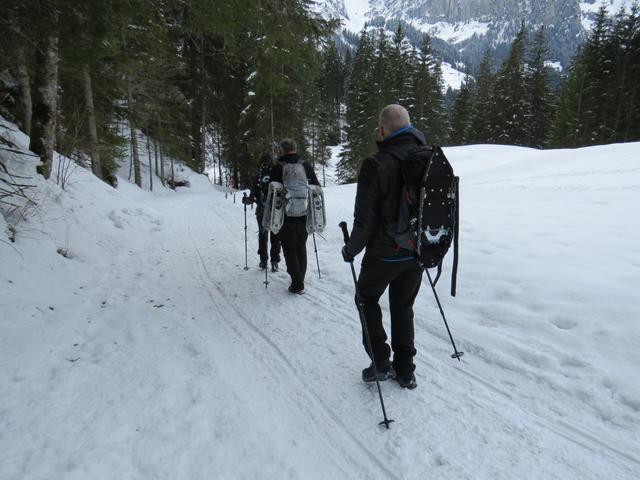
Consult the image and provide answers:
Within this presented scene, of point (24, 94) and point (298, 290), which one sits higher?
point (24, 94)

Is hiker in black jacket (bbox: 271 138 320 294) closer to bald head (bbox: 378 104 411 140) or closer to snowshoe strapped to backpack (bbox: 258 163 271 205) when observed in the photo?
snowshoe strapped to backpack (bbox: 258 163 271 205)

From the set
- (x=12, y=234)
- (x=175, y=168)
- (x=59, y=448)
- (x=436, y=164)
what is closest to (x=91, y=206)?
(x=12, y=234)

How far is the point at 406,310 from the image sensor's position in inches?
129

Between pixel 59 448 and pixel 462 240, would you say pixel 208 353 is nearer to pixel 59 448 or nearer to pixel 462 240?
pixel 59 448

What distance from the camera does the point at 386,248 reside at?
3.06 m

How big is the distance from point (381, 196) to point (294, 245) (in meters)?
2.99

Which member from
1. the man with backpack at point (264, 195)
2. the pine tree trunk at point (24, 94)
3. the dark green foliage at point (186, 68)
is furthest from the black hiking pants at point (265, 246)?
the pine tree trunk at point (24, 94)

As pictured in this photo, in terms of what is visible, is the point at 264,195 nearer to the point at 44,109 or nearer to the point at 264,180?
the point at 264,180

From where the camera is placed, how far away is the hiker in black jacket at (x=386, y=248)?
2918 mm

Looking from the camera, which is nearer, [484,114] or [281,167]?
[281,167]

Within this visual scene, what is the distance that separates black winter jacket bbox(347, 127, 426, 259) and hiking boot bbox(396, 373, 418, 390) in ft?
3.84

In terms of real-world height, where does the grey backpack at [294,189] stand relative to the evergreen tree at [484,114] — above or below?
below

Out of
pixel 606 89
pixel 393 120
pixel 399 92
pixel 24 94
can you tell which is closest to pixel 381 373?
pixel 393 120

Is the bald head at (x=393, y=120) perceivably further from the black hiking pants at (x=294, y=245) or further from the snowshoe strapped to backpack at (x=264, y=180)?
the snowshoe strapped to backpack at (x=264, y=180)
